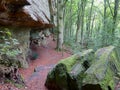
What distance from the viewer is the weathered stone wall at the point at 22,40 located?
12977mm

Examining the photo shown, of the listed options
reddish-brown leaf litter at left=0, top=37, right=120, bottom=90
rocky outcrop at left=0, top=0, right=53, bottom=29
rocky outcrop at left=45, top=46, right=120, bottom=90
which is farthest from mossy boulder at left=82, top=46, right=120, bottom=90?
rocky outcrop at left=0, top=0, right=53, bottom=29

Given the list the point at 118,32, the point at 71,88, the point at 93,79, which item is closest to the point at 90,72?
the point at 93,79

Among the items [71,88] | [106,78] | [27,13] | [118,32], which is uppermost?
[27,13]

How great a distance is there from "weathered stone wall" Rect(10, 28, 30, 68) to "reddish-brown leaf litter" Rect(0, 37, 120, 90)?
0.66 m

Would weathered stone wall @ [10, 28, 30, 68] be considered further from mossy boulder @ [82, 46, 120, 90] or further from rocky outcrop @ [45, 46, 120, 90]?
mossy boulder @ [82, 46, 120, 90]

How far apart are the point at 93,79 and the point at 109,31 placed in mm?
9058

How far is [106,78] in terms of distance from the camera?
7316 millimetres

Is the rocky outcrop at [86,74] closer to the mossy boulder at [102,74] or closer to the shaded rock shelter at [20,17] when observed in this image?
the mossy boulder at [102,74]

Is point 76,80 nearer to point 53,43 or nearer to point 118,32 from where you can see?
point 118,32

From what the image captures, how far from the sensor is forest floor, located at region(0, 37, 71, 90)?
964 cm

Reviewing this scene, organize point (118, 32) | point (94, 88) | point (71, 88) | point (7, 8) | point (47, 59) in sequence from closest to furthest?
point (94, 88) < point (71, 88) < point (7, 8) < point (118, 32) < point (47, 59)

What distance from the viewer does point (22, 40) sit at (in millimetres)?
13617

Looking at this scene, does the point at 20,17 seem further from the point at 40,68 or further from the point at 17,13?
the point at 40,68

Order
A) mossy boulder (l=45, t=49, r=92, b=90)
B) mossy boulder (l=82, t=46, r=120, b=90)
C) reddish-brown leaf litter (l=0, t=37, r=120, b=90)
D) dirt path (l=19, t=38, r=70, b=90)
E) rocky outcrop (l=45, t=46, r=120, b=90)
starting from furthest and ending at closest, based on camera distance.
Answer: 1. dirt path (l=19, t=38, r=70, b=90)
2. reddish-brown leaf litter (l=0, t=37, r=120, b=90)
3. mossy boulder (l=45, t=49, r=92, b=90)
4. rocky outcrop (l=45, t=46, r=120, b=90)
5. mossy boulder (l=82, t=46, r=120, b=90)
